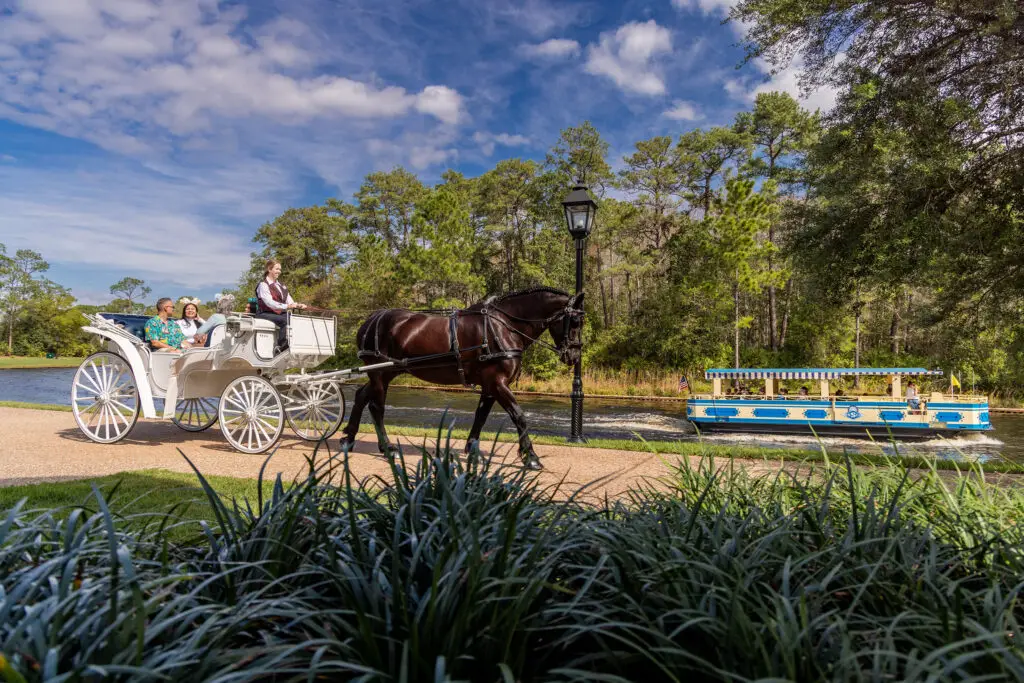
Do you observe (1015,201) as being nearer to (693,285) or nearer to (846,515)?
(846,515)

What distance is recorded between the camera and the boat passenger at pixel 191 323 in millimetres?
7387

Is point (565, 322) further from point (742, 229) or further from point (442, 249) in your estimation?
point (442, 249)

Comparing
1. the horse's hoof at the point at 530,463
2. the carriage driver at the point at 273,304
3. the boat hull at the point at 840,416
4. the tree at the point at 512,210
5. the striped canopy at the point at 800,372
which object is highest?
the tree at the point at 512,210

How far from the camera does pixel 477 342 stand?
20.2 feet

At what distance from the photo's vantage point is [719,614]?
142cm

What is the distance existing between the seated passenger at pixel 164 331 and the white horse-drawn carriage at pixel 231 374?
130mm

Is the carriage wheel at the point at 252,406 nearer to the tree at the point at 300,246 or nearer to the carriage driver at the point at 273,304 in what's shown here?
the carriage driver at the point at 273,304

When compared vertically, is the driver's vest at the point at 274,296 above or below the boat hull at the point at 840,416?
above

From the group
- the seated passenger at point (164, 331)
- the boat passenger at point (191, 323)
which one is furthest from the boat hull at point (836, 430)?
the seated passenger at point (164, 331)

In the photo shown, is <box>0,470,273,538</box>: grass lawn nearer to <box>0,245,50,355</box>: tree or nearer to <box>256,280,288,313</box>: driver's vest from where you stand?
<box>256,280,288,313</box>: driver's vest

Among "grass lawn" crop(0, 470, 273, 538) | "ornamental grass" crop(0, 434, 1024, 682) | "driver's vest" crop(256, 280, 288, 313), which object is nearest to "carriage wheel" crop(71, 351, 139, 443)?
"driver's vest" crop(256, 280, 288, 313)

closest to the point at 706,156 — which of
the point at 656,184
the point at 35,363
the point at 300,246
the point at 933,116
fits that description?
the point at 656,184

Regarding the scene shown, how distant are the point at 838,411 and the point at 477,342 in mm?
11566

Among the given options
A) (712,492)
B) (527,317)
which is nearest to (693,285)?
(527,317)
